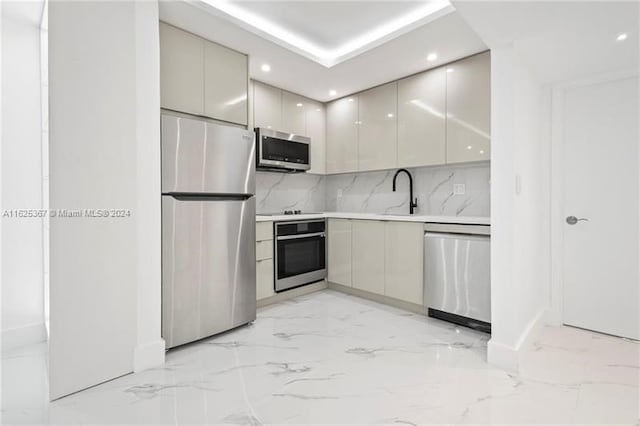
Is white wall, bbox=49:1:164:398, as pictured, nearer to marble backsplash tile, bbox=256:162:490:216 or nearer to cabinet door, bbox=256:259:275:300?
cabinet door, bbox=256:259:275:300

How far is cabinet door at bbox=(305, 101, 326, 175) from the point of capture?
4008mm

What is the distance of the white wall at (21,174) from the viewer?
2.27 metres

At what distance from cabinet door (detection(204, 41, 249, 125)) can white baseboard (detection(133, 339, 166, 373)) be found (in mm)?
1648

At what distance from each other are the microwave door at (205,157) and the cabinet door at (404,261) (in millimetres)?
1375

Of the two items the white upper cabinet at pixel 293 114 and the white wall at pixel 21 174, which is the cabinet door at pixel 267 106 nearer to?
the white upper cabinet at pixel 293 114

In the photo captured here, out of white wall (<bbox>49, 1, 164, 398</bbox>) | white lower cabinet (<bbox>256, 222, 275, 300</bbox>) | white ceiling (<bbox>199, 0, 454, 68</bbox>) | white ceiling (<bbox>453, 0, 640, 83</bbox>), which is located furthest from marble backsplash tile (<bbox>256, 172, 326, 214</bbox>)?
white ceiling (<bbox>453, 0, 640, 83</bbox>)

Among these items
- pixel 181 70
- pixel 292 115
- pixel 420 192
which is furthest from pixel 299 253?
pixel 181 70

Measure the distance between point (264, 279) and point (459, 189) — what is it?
210cm

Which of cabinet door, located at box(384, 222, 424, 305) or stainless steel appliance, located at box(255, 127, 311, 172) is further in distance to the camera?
stainless steel appliance, located at box(255, 127, 311, 172)

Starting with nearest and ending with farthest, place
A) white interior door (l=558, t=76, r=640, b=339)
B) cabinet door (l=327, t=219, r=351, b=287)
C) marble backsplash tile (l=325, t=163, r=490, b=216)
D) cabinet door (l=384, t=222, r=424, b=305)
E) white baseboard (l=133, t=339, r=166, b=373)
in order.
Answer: white baseboard (l=133, t=339, r=166, b=373) < white interior door (l=558, t=76, r=640, b=339) < cabinet door (l=384, t=222, r=424, b=305) < marble backsplash tile (l=325, t=163, r=490, b=216) < cabinet door (l=327, t=219, r=351, b=287)

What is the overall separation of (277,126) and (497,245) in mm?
2485

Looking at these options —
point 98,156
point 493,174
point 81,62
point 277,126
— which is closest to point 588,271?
point 493,174

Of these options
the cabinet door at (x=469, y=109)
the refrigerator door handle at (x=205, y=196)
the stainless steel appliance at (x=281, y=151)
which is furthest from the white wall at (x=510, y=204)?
the stainless steel appliance at (x=281, y=151)

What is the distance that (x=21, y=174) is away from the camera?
7.62ft
